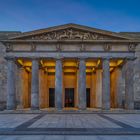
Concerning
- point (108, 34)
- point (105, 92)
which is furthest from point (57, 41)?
point (105, 92)

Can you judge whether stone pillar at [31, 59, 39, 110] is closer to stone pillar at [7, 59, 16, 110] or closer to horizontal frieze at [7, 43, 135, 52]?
horizontal frieze at [7, 43, 135, 52]

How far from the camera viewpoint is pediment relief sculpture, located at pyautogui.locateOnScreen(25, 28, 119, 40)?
38.3m

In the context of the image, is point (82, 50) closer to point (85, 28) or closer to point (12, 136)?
point (85, 28)

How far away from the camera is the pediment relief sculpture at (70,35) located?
38.3 metres

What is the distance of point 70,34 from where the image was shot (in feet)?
126

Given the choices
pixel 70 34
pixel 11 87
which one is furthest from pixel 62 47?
pixel 11 87

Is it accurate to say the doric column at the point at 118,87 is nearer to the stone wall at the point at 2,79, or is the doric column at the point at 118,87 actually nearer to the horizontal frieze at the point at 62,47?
the horizontal frieze at the point at 62,47

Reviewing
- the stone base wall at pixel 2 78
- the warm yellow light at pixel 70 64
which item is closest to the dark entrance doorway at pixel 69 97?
the warm yellow light at pixel 70 64

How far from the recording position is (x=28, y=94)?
48531 mm

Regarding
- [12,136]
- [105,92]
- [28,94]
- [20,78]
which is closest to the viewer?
[12,136]

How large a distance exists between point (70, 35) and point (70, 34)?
150 millimetres

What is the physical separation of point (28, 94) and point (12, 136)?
3248cm

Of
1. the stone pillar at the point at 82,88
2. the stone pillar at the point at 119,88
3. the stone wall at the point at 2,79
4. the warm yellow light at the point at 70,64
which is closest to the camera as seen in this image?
the stone pillar at the point at 82,88

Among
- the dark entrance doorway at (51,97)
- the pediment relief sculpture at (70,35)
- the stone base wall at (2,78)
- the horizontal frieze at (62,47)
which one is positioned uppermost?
the pediment relief sculpture at (70,35)
